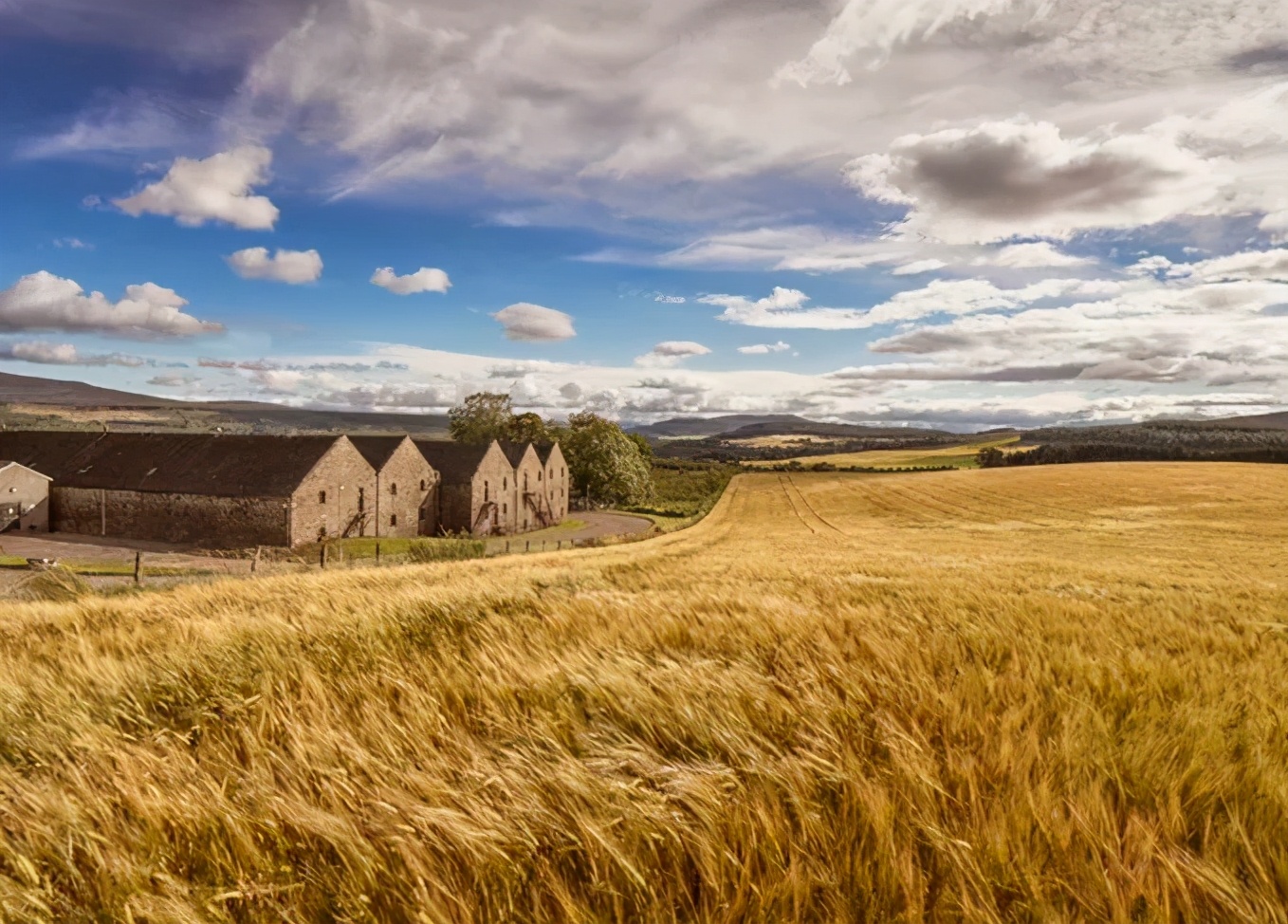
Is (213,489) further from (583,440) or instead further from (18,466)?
(583,440)

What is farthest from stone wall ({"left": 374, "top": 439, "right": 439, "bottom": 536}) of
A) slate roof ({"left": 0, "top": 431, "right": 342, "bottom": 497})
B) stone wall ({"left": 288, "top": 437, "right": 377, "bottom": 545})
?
slate roof ({"left": 0, "top": 431, "right": 342, "bottom": 497})

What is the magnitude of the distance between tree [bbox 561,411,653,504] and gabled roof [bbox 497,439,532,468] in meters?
13.0

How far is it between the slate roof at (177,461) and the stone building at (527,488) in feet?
62.8

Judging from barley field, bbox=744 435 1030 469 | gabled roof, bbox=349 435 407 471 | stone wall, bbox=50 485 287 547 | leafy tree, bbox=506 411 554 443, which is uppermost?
leafy tree, bbox=506 411 554 443

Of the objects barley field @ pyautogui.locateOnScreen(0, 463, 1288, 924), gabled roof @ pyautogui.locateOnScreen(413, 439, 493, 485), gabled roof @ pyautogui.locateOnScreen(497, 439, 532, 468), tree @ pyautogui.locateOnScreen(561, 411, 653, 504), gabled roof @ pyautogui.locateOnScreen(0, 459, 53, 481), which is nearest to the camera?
barley field @ pyautogui.locateOnScreen(0, 463, 1288, 924)

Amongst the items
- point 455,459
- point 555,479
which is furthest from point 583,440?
point 455,459

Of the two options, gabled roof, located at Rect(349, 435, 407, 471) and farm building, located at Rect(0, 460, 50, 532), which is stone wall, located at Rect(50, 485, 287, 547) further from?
gabled roof, located at Rect(349, 435, 407, 471)

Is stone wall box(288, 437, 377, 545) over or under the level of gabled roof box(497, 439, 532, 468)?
under

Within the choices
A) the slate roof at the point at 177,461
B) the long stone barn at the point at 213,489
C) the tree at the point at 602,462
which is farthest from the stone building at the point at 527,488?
the slate roof at the point at 177,461

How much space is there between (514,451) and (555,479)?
7.57 meters

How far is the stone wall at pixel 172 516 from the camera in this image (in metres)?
41.2

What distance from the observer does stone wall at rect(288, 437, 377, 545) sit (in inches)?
1640

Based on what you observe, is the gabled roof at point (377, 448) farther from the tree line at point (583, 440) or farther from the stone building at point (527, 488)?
the tree line at point (583, 440)

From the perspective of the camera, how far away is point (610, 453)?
7600 centimetres
